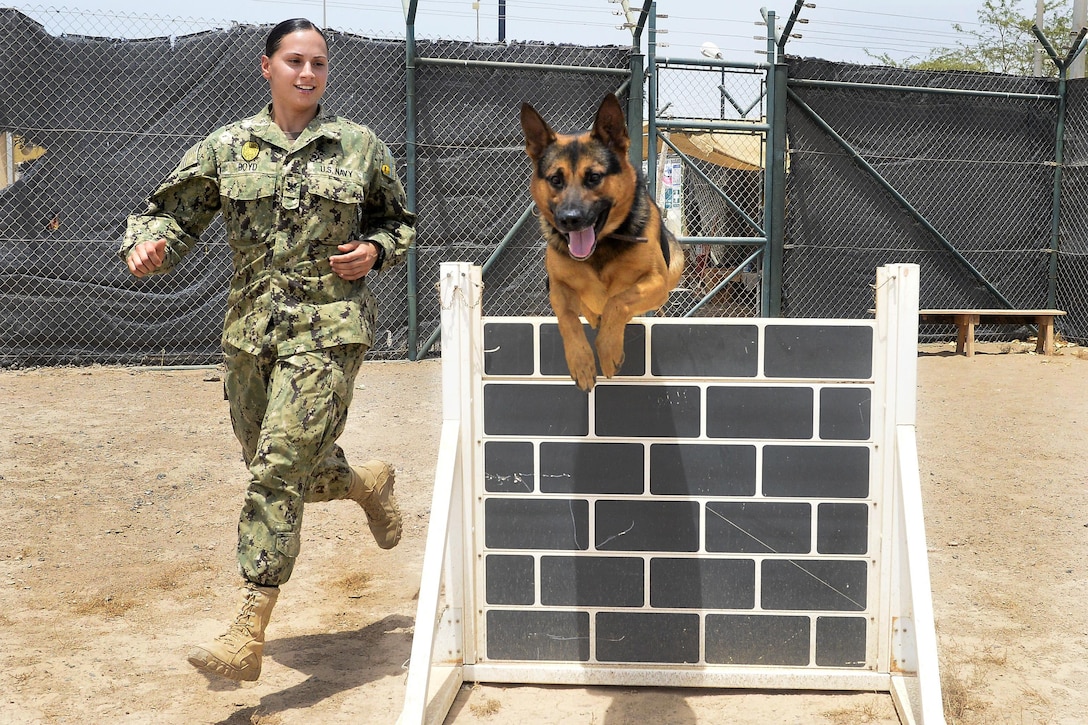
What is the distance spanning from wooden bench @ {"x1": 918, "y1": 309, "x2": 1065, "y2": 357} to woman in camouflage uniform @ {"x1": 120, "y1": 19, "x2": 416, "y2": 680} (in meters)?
7.78

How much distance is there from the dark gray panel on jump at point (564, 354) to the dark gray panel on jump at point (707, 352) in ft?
0.13

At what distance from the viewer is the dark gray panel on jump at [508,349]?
123 inches

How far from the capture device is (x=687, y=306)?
9648mm

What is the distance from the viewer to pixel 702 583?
10.2ft

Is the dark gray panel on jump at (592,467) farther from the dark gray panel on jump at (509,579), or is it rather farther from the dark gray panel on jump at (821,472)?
the dark gray panel on jump at (821,472)

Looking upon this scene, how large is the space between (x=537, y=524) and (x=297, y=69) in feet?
5.33

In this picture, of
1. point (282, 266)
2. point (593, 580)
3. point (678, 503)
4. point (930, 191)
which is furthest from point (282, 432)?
point (930, 191)

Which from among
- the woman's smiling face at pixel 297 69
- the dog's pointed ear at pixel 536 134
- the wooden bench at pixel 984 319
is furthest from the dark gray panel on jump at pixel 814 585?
the wooden bench at pixel 984 319

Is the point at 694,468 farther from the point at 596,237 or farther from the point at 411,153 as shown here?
the point at 411,153

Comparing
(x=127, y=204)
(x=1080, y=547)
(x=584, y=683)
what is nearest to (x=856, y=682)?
(x=584, y=683)

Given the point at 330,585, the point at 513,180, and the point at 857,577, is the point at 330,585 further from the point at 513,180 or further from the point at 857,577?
the point at 513,180

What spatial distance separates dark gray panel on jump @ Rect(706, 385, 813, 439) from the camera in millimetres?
3066

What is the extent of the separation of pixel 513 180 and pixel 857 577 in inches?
250

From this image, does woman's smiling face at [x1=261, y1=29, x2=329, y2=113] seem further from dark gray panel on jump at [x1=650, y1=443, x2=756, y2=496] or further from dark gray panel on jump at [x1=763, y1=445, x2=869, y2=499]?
dark gray panel on jump at [x1=763, y1=445, x2=869, y2=499]
